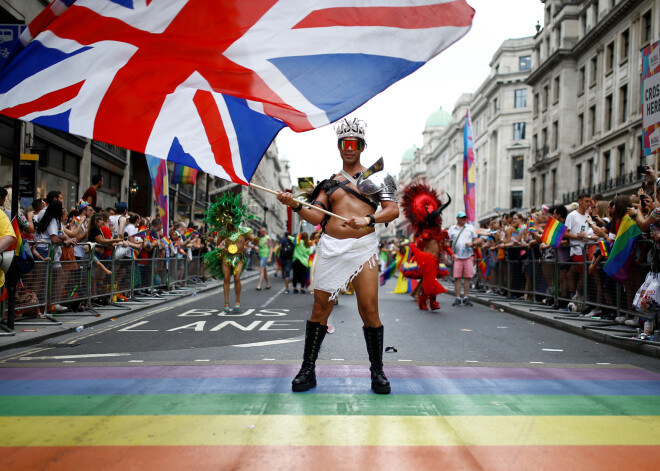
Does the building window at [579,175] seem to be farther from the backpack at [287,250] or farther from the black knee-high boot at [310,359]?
the black knee-high boot at [310,359]

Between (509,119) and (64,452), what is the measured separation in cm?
6765

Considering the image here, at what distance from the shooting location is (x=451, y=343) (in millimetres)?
7371

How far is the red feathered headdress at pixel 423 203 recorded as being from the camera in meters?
11.5

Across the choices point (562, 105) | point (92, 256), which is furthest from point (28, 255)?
point (562, 105)

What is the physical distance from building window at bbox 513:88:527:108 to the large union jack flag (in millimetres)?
65653

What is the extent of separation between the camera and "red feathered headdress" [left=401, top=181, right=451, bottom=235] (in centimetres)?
1151

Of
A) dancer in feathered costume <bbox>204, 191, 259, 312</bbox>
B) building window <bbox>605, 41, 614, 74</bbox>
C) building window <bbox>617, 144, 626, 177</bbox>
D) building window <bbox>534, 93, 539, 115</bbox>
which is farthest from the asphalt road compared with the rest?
building window <bbox>534, 93, 539, 115</bbox>

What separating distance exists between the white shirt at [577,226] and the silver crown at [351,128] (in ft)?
24.2

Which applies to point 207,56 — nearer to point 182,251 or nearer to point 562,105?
point 182,251

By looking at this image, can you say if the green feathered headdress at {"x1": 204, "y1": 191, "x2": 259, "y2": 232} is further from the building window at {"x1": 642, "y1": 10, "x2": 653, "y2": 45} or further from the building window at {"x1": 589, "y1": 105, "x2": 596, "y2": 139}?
the building window at {"x1": 589, "y1": 105, "x2": 596, "y2": 139}

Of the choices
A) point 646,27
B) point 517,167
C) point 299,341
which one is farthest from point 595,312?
point 517,167

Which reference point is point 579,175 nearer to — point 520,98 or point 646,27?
point 646,27

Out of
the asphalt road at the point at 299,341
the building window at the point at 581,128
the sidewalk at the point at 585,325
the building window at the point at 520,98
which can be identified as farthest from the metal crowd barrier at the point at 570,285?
the building window at the point at 520,98

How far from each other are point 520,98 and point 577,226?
58934mm
